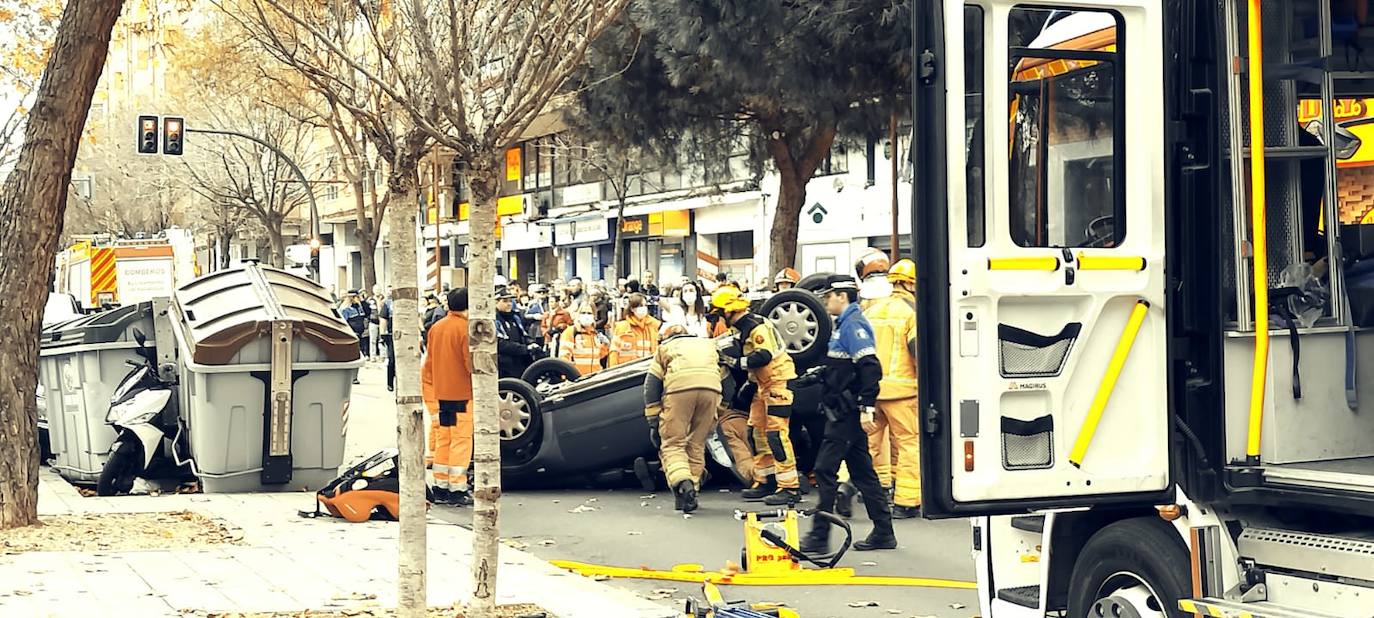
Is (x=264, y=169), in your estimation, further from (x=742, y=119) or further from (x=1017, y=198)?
(x=1017, y=198)

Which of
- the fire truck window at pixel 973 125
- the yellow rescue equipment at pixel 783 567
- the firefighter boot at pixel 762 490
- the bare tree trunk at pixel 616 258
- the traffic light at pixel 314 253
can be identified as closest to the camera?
the fire truck window at pixel 973 125

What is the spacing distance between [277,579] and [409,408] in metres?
Answer: 2.21

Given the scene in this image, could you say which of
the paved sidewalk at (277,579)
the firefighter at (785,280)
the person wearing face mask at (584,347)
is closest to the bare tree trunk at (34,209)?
the paved sidewalk at (277,579)

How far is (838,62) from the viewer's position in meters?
18.3

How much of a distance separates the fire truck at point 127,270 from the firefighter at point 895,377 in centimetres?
675

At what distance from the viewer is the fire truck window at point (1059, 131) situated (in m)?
5.38

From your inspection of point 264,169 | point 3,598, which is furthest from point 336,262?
point 3,598

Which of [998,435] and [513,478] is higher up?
[998,435]

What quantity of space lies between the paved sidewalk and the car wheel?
7.80 ft

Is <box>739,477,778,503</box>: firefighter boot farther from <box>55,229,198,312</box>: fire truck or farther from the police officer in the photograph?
<box>55,229,198,312</box>: fire truck

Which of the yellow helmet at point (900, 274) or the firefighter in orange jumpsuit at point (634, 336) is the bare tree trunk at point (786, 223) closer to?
the firefighter in orange jumpsuit at point (634, 336)

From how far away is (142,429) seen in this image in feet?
44.3

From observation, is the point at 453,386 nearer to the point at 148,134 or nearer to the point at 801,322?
the point at 801,322

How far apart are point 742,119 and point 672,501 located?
9.12 metres
